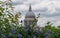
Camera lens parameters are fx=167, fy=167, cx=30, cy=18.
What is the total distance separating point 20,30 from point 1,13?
155 centimetres

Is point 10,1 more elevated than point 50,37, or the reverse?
point 10,1

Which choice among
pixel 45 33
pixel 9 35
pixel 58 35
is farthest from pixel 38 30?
pixel 9 35

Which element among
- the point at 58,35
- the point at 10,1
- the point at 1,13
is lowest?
the point at 58,35

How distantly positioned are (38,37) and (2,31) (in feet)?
2.41

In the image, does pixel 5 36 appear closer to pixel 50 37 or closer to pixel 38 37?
pixel 38 37

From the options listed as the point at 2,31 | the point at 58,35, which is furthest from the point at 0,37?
the point at 58,35

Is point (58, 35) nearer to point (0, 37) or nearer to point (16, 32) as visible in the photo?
point (16, 32)

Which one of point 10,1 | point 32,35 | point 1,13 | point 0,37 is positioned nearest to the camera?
point 0,37

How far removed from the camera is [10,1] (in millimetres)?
5129

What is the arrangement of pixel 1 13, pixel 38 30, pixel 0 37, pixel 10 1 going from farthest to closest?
pixel 10 1, pixel 1 13, pixel 38 30, pixel 0 37

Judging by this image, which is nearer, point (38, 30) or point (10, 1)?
point (38, 30)

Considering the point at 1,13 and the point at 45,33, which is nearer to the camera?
the point at 45,33

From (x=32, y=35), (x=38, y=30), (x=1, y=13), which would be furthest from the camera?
(x=1, y=13)

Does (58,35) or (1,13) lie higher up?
(1,13)
